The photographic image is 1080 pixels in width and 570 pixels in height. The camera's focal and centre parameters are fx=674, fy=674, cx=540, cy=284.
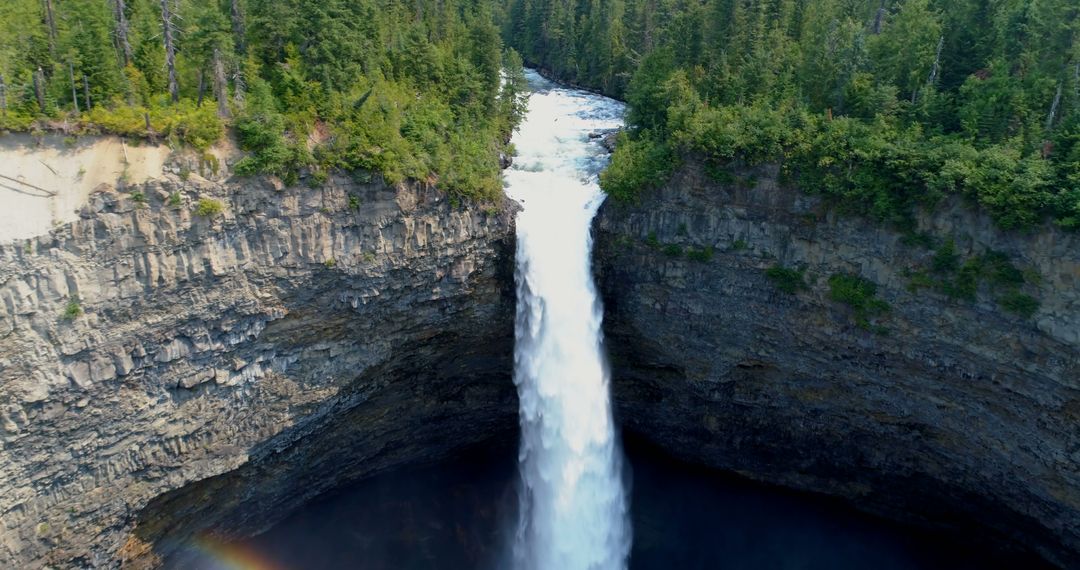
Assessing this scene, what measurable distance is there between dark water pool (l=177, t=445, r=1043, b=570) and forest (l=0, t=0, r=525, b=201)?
501 inches

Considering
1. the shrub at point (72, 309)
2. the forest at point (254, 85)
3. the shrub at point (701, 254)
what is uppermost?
the forest at point (254, 85)

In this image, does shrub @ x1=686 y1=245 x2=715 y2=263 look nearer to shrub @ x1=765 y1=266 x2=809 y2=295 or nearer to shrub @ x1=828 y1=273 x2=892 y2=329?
shrub @ x1=765 y1=266 x2=809 y2=295

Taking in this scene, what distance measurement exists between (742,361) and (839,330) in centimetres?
367

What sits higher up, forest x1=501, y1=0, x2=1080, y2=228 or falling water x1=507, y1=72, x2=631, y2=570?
forest x1=501, y1=0, x2=1080, y2=228

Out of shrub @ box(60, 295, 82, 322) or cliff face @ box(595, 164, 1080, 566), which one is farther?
cliff face @ box(595, 164, 1080, 566)

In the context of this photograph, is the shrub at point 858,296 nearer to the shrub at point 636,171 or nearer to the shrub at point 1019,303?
the shrub at point 1019,303

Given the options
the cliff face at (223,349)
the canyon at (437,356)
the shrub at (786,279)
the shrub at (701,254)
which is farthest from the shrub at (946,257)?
the cliff face at (223,349)

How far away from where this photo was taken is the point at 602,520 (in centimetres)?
2566

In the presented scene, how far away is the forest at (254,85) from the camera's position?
750 inches

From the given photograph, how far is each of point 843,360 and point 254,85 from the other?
2188 cm

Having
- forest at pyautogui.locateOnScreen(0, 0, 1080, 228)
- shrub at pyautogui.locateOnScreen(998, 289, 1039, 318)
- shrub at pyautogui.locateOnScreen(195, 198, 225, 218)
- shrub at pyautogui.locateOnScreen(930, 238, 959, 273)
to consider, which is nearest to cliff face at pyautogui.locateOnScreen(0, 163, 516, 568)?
shrub at pyautogui.locateOnScreen(195, 198, 225, 218)

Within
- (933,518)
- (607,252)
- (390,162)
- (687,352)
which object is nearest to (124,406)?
(390,162)

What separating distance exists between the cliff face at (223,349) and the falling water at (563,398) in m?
1.30

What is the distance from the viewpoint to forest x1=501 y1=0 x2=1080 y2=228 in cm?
1983
